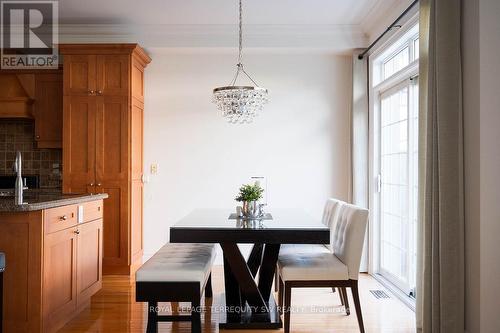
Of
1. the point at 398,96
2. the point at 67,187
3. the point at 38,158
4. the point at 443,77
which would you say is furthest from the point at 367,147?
the point at 38,158

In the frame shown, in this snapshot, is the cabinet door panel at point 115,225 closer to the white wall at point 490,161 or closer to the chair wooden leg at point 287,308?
the chair wooden leg at point 287,308

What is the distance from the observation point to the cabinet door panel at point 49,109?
4.59m

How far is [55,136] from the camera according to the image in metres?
4.61

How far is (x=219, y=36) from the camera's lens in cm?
457

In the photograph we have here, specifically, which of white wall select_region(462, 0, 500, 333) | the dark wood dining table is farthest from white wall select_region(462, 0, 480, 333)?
the dark wood dining table

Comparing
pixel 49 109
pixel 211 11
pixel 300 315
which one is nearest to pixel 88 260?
pixel 300 315

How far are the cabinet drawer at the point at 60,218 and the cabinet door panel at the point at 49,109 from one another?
2038mm

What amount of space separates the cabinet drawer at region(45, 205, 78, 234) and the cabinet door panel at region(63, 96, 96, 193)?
1.43 m

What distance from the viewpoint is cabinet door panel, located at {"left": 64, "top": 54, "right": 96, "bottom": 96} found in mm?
4270

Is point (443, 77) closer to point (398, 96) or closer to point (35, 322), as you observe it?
point (398, 96)

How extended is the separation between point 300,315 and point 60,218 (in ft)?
6.19

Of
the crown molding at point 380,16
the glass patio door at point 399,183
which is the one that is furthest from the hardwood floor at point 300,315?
the crown molding at point 380,16

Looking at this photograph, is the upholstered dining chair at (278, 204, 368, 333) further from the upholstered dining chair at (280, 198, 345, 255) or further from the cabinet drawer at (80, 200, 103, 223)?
the cabinet drawer at (80, 200, 103, 223)
